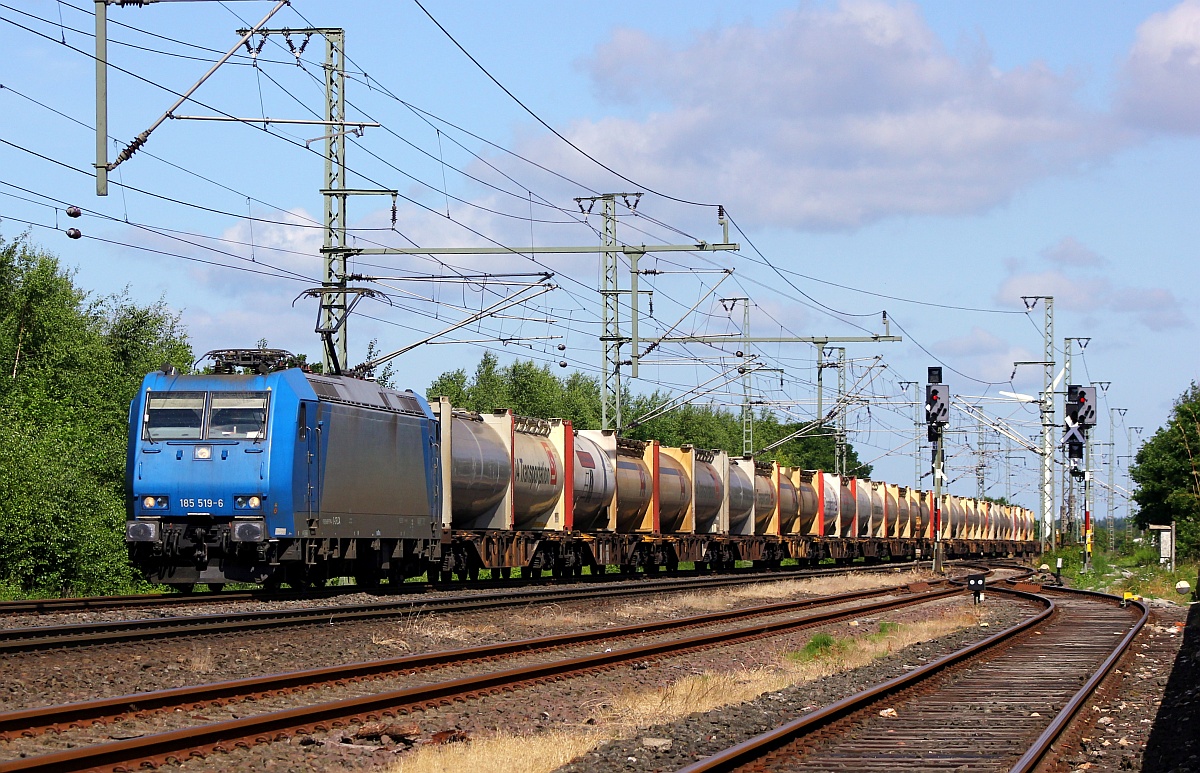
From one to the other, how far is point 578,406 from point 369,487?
251 feet

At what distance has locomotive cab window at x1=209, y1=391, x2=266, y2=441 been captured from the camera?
22000mm

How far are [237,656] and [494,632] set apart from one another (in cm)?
543

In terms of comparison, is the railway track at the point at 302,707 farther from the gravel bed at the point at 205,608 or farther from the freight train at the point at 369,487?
the freight train at the point at 369,487

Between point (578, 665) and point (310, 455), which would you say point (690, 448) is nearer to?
point (310, 455)

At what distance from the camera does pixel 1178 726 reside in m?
11.9

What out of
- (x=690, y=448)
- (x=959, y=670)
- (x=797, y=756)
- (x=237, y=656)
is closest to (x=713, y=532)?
(x=690, y=448)

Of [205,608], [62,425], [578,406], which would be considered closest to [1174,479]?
[578,406]

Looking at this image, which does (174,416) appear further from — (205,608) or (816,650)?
(816,650)

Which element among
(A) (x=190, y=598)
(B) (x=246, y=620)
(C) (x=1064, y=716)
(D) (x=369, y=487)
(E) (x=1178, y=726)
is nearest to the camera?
(E) (x=1178, y=726)

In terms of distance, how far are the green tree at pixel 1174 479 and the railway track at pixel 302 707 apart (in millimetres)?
41478

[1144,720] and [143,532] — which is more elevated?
[143,532]

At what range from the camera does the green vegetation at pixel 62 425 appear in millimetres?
33156

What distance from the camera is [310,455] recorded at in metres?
22.6

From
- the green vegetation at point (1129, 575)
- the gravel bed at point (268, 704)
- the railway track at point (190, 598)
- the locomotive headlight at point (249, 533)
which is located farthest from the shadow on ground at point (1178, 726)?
the railway track at point (190, 598)
